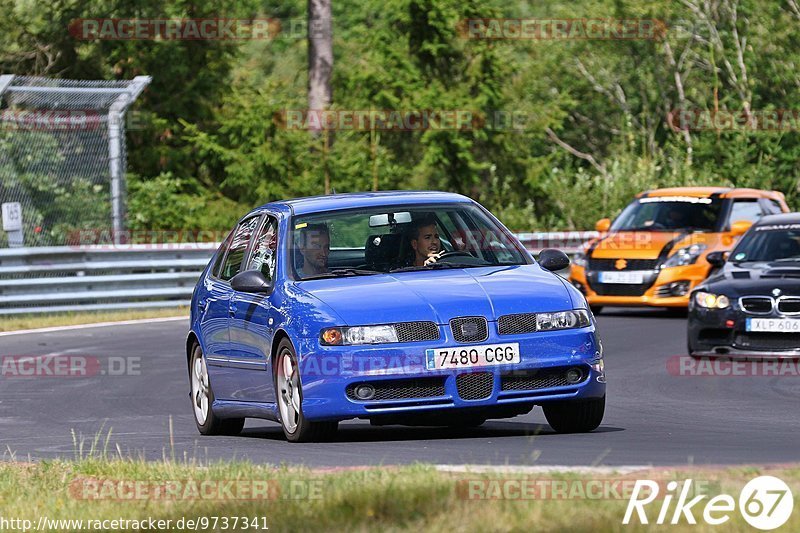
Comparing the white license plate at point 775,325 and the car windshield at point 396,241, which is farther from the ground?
the car windshield at point 396,241

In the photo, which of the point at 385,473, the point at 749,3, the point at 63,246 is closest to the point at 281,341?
the point at 385,473

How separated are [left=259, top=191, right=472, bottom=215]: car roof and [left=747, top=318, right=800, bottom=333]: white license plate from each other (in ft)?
17.2

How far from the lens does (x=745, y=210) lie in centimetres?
2409

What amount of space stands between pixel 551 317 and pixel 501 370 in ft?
1.52

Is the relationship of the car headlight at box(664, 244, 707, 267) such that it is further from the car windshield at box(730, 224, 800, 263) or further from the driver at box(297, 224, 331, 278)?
the driver at box(297, 224, 331, 278)

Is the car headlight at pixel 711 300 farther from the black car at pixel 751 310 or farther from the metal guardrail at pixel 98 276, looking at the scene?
the metal guardrail at pixel 98 276

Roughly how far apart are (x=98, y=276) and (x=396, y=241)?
1451 cm

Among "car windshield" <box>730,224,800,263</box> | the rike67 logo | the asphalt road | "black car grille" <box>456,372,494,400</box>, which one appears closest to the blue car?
"black car grille" <box>456,372,494,400</box>

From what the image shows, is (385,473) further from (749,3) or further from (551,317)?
(749,3)

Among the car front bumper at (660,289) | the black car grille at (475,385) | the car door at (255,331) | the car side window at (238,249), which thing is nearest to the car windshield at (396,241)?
the car door at (255,331)

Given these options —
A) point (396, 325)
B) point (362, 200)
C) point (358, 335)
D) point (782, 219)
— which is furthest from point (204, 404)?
point (782, 219)

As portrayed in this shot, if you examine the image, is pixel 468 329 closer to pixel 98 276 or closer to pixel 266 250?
Answer: pixel 266 250

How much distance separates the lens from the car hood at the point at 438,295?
9.84 metres

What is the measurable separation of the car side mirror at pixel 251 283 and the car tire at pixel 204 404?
1.24 m
